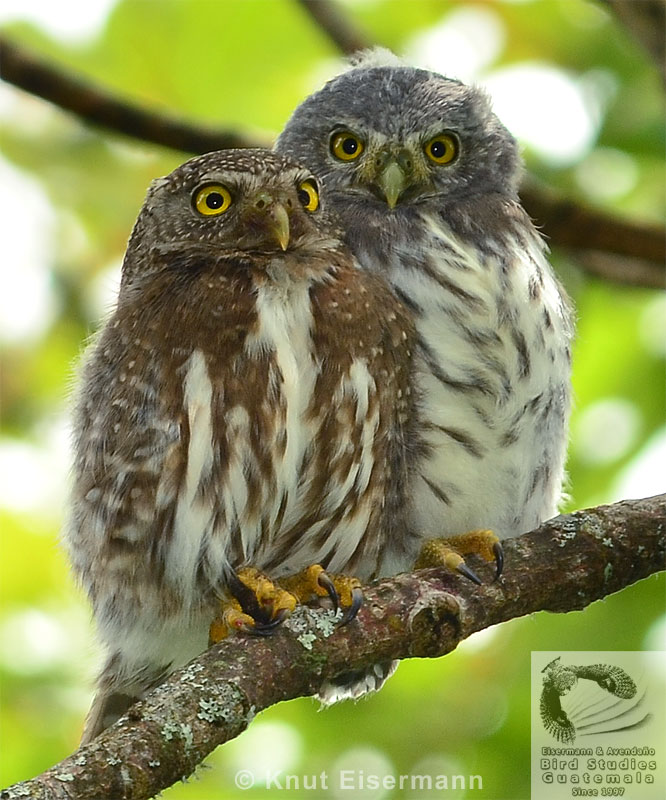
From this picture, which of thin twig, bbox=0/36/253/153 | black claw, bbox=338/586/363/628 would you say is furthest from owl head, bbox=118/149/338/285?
black claw, bbox=338/586/363/628

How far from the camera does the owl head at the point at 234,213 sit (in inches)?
105

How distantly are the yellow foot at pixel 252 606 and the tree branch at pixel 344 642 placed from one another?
3 centimetres

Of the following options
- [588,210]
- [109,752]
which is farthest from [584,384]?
[109,752]

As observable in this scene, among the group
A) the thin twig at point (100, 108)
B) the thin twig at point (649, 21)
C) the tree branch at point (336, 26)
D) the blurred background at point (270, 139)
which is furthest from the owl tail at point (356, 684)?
the tree branch at point (336, 26)

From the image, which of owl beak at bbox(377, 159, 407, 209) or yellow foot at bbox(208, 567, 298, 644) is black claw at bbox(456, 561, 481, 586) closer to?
yellow foot at bbox(208, 567, 298, 644)

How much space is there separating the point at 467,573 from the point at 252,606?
1.42 ft

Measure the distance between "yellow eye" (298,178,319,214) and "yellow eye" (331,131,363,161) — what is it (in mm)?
349

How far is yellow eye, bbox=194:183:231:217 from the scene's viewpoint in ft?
8.93

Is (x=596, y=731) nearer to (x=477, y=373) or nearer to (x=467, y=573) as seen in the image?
(x=467, y=573)

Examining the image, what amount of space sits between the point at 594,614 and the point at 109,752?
1.61m

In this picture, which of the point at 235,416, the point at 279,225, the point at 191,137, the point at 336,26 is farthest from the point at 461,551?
the point at 336,26

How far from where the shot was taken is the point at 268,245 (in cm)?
268

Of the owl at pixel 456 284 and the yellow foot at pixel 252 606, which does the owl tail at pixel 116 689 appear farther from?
the owl at pixel 456 284

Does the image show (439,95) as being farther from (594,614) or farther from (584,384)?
(594,614)
